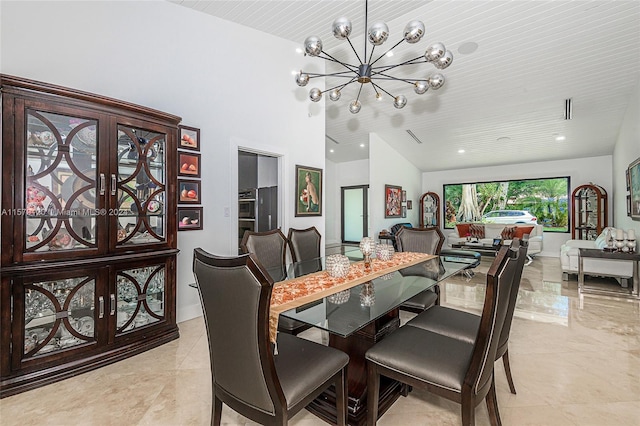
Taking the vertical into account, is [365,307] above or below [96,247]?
below

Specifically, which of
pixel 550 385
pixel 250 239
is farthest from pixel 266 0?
pixel 550 385

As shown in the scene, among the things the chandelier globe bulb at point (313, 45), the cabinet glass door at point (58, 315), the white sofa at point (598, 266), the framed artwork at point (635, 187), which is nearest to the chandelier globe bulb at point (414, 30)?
the chandelier globe bulb at point (313, 45)

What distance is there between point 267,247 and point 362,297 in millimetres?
1213

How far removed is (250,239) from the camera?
8.38ft

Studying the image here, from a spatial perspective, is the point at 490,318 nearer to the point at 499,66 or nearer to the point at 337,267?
the point at 337,267

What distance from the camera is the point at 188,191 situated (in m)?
3.12

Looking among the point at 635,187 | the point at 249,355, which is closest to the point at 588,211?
the point at 635,187

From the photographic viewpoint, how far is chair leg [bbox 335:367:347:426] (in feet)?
4.68

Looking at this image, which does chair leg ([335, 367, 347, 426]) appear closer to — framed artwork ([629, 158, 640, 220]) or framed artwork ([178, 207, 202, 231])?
framed artwork ([178, 207, 202, 231])

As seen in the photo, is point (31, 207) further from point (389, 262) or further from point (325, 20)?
point (325, 20)

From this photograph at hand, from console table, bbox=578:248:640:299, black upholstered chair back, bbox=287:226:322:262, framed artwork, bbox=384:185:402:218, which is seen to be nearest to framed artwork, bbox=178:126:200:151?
black upholstered chair back, bbox=287:226:322:262

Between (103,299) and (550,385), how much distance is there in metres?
3.17

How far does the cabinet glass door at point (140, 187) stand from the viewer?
2.37m

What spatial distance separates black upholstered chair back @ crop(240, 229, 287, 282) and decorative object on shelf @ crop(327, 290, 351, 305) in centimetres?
73
